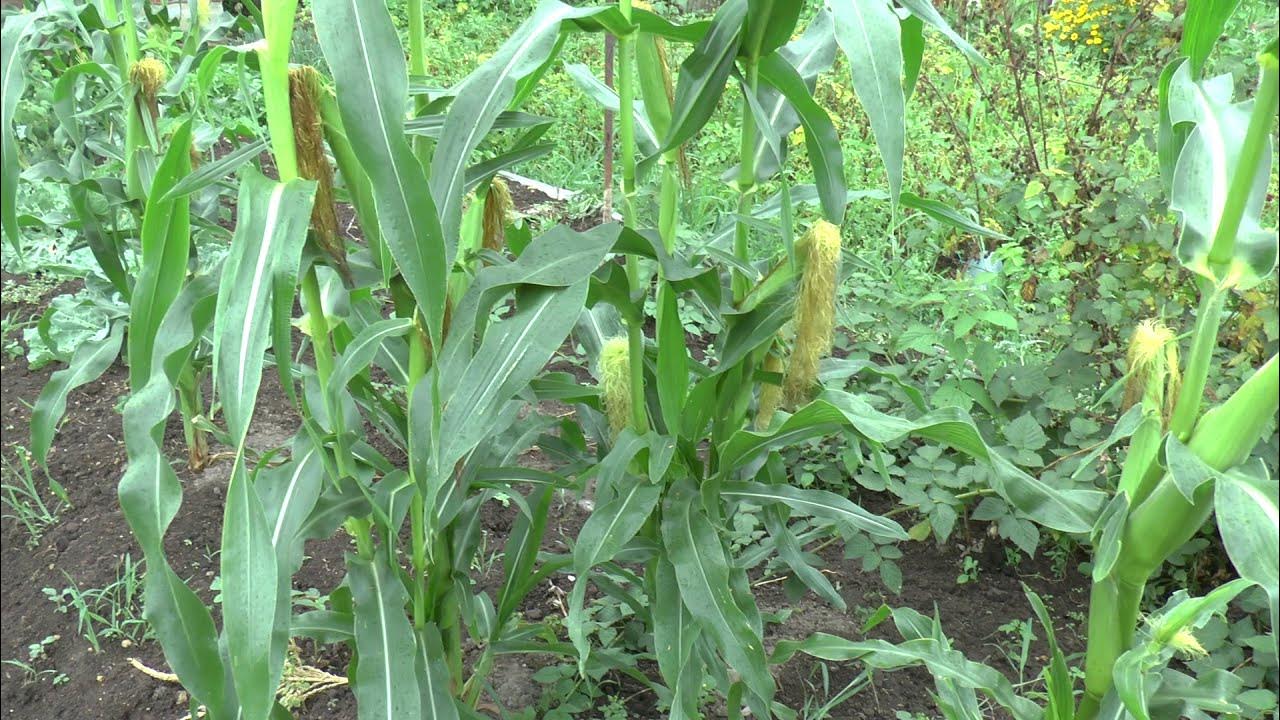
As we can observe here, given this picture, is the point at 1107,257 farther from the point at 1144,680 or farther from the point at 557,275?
the point at 557,275

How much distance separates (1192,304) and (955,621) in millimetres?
1027

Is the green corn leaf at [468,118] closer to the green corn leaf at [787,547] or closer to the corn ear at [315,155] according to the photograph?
the corn ear at [315,155]

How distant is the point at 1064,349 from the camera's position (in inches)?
95.9

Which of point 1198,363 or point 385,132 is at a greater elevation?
point 385,132

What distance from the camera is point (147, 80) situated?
2.06m

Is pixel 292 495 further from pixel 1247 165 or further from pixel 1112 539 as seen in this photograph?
pixel 1247 165

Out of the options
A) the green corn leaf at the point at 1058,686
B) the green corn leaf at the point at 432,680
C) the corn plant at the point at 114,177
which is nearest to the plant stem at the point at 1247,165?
the green corn leaf at the point at 1058,686

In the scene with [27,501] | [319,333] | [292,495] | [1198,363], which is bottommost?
[27,501]

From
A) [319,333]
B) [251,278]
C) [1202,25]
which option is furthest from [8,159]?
[1202,25]

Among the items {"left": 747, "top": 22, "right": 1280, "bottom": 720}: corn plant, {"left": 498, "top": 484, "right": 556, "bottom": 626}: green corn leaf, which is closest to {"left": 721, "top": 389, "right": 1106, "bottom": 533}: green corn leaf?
{"left": 747, "top": 22, "right": 1280, "bottom": 720}: corn plant

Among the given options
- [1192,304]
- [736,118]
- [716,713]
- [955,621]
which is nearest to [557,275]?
[716,713]

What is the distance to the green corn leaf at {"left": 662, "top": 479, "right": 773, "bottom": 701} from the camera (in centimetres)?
148

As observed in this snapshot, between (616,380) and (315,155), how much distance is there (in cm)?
58

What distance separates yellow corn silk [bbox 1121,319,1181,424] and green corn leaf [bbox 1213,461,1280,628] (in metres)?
0.19
